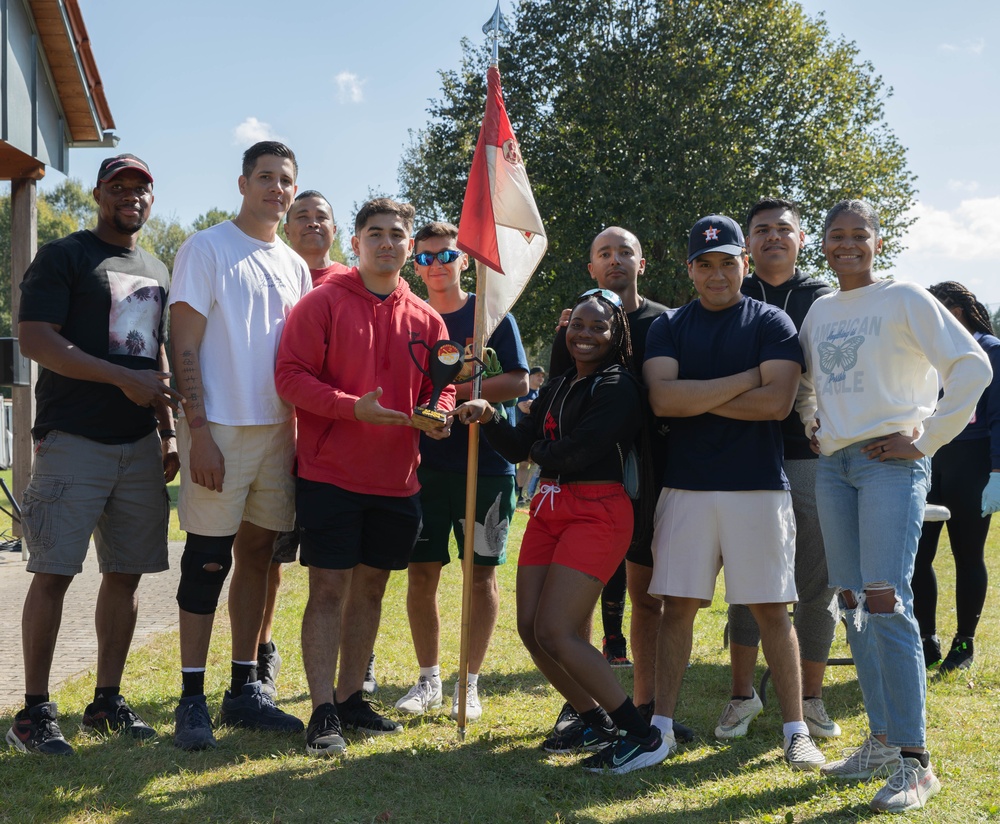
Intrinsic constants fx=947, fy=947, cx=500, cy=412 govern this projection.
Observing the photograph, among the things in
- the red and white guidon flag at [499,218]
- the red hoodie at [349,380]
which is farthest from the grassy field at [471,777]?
the red and white guidon flag at [499,218]

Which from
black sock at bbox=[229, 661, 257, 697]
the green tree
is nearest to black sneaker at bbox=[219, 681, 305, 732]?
black sock at bbox=[229, 661, 257, 697]

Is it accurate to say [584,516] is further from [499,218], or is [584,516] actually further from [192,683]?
[192,683]

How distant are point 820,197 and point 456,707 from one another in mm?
21153

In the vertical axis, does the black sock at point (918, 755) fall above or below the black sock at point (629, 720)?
below

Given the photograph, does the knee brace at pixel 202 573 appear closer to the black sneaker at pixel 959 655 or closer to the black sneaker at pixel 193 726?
the black sneaker at pixel 193 726

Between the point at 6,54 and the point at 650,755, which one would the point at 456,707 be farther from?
the point at 6,54

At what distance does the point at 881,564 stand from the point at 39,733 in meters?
3.73

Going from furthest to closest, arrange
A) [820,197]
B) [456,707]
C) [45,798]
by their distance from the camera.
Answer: [820,197] < [456,707] < [45,798]

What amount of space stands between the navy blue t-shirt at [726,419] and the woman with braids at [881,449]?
18 cm

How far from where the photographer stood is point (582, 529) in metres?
4.25

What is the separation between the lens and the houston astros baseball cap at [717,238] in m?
4.42

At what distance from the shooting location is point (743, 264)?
4480 mm

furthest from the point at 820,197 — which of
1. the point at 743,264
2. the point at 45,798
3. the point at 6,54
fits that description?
the point at 45,798

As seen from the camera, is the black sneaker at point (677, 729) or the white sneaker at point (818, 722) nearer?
the black sneaker at point (677, 729)
